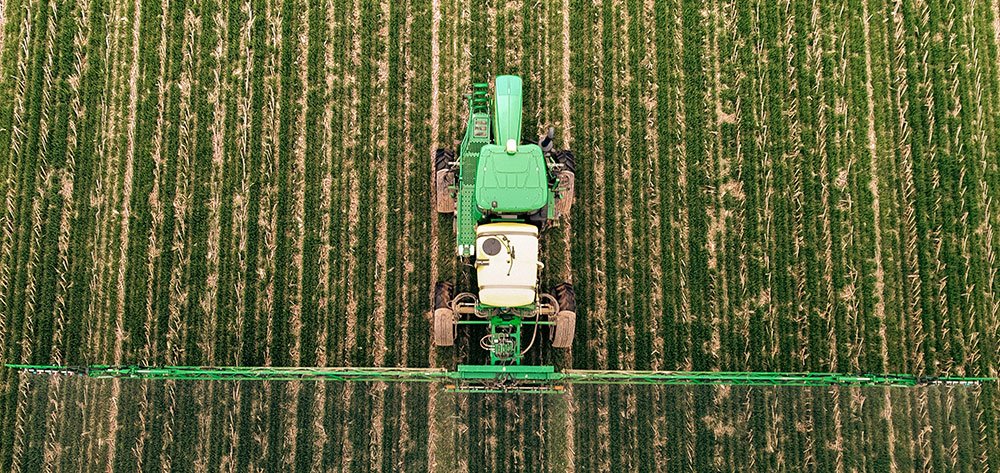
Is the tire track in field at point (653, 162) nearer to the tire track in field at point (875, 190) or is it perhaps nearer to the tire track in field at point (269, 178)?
the tire track in field at point (875, 190)

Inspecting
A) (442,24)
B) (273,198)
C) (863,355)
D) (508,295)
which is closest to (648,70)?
(442,24)

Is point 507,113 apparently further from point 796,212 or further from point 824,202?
point 824,202

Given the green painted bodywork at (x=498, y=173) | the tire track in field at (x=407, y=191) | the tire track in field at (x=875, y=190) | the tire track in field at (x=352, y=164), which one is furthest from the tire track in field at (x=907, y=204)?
the tire track in field at (x=352, y=164)

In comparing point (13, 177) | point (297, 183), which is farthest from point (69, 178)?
point (297, 183)

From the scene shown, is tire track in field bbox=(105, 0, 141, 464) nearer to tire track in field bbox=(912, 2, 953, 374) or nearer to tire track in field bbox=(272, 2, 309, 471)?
tire track in field bbox=(272, 2, 309, 471)

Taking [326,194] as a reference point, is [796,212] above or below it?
below

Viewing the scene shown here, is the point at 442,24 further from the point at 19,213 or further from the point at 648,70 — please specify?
the point at 19,213
